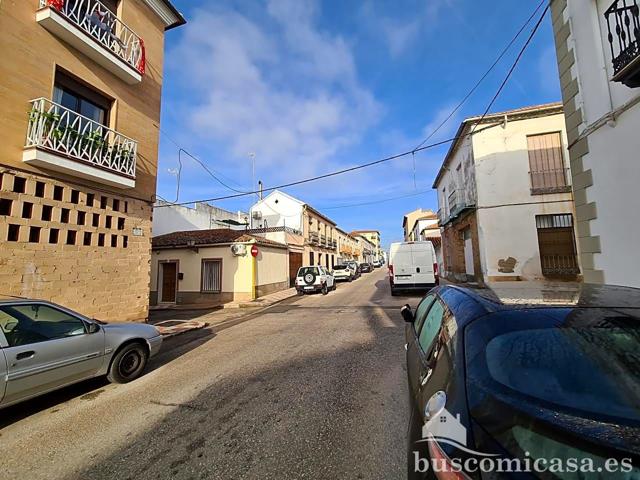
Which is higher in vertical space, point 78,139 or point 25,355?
point 78,139

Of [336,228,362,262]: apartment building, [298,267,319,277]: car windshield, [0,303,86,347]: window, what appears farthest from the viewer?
Answer: [336,228,362,262]: apartment building

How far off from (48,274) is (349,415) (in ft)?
23.5

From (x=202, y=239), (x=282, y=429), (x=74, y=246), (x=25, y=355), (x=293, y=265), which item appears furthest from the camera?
(x=293, y=265)

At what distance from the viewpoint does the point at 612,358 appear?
142 centimetres

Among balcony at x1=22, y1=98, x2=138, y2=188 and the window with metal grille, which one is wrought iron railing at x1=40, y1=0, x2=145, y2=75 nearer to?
balcony at x1=22, y1=98, x2=138, y2=188

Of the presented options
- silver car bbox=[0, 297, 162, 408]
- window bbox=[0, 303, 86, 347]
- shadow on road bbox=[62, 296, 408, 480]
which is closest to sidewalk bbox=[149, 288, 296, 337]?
silver car bbox=[0, 297, 162, 408]

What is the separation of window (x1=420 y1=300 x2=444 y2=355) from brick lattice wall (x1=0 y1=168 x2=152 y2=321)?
303 inches

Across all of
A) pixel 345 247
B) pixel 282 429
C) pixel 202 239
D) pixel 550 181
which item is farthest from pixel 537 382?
pixel 345 247

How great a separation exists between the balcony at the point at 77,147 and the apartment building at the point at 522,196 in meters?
13.1

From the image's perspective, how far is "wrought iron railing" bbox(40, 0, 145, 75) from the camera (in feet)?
23.1

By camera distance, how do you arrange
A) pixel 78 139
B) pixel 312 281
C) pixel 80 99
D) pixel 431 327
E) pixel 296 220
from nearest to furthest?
pixel 431 327, pixel 78 139, pixel 80 99, pixel 312 281, pixel 296 220

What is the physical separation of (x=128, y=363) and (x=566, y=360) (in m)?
5.41

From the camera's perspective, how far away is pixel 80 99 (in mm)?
7637

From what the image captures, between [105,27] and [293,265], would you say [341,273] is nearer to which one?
[293,265]
